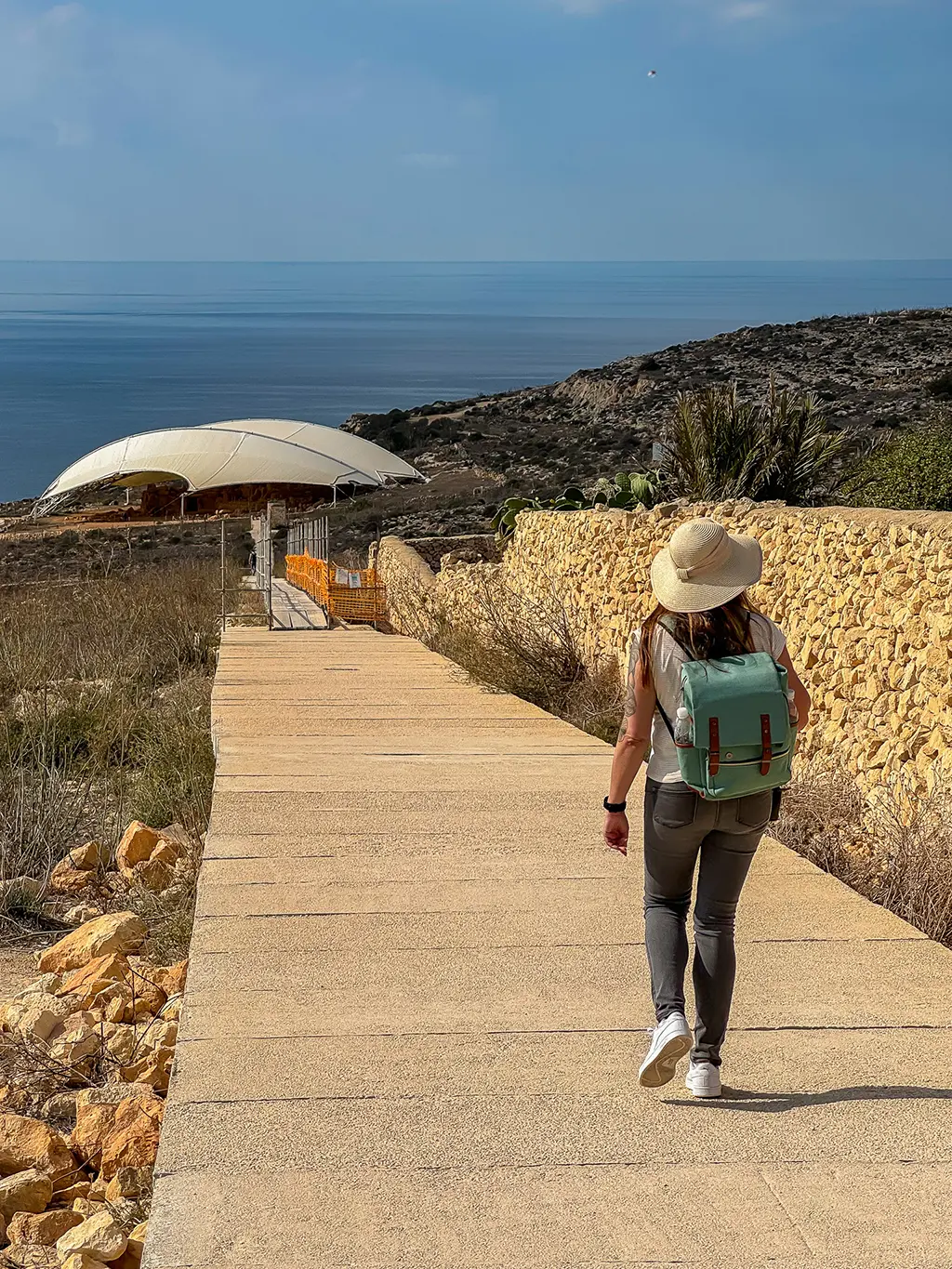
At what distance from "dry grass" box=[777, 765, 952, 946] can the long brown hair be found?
227 cm

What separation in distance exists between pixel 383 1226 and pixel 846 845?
4436 mm

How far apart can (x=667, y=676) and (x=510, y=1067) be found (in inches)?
46.1

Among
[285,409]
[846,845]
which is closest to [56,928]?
[846,845]

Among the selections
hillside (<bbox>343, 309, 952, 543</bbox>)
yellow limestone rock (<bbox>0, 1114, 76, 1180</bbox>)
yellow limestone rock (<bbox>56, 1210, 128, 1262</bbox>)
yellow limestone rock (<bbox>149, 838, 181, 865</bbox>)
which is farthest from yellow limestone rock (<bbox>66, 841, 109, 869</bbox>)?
hillside (<bbox>343, 309, 952, 543</bbox>)

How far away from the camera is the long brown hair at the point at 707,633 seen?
146 inches

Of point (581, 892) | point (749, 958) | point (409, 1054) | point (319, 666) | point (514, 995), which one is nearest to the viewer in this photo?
point (409, 1054)

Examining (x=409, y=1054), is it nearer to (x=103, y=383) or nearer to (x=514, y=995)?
(x=514, y=995)

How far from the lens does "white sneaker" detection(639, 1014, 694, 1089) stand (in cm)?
364

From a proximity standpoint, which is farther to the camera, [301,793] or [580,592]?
[580,592]

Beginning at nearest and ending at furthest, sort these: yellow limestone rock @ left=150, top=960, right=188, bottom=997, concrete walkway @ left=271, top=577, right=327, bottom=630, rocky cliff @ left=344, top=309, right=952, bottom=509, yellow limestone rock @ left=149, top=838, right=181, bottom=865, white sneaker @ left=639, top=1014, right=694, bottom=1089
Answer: white sneaker @ left=639, top=1014, right=694, bottom=1089 → yellow limestone rock @ left=150, top=960, right=188, bottom=997 → yellow limestone rock @ left=149, top=838, right=181, bottom=865 → concrete walkway @ left=271, top=577, right=327, bottom=630 → rocky cliff @ left=344, top=309, right=952, bottom=509

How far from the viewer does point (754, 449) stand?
46.2 ft

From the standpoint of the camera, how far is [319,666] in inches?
469

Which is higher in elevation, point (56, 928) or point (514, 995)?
point (514, 995)

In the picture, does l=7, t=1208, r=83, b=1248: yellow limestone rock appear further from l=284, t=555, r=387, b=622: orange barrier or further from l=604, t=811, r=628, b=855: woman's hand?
l=284, t=555, r=387, b=622: orange barrier
